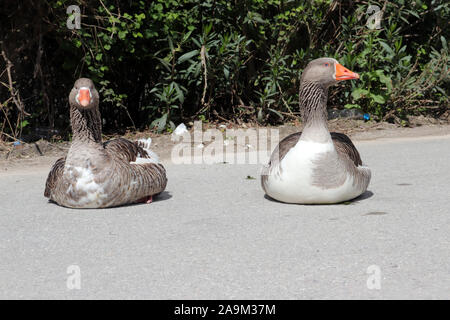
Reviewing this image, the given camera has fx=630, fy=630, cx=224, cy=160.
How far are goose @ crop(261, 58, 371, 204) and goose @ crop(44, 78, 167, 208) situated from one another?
4.26 ft

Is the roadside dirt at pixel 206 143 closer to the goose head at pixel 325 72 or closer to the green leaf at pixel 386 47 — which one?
the green leaf at pixel 386 47

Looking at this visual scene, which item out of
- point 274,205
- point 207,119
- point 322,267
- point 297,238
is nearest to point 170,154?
point 207,119

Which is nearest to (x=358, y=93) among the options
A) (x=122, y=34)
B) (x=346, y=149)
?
(x=122, y=34)

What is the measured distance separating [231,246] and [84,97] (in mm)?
2353

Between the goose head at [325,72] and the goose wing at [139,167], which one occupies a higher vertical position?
the goose head at [325,72]

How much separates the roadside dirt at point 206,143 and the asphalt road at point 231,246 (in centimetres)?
188

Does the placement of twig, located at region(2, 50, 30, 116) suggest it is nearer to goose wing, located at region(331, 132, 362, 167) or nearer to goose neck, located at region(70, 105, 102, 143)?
goose neck, located at region(70, 105, 102, 143)

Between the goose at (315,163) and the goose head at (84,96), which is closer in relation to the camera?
the goose at (315,163)

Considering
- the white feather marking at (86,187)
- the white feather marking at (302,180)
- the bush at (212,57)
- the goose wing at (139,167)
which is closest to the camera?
the white feather marking at (302,180)

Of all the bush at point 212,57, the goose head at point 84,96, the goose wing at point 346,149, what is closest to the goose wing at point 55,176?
the goose head at point 84,96

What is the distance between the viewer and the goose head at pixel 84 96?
6344mm

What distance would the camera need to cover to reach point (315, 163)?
5.95 metres

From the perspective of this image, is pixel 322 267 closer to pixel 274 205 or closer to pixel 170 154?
pixel 274 205

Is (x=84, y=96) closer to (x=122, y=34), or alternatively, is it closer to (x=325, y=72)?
(x=325, y=72)
